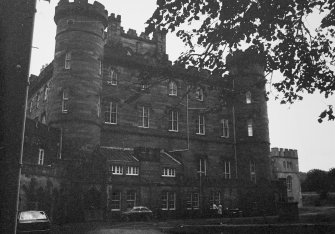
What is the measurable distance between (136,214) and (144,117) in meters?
11.9

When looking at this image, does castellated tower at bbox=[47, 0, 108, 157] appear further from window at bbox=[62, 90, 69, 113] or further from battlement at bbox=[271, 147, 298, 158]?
battlement at bbox=[271, 147, 298, 158]

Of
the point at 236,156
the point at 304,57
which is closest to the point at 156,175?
the point at 236,156

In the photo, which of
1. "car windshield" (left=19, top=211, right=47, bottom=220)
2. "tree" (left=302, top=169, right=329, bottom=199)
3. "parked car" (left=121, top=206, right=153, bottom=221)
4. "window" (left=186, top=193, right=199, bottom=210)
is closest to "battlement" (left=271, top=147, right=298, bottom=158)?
"tree" (left=302, top=169, right=329, bottom=199)

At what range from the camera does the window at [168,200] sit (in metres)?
33.5

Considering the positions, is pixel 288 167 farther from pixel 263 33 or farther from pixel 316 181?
pixel 263 33

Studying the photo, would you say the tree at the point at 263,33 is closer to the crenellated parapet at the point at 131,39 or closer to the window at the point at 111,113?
the window at the point at 111,113

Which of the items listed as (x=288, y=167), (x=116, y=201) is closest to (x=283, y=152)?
(x=288, y=167)

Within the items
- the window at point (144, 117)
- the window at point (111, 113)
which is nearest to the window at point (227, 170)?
the window at point (144, 117)

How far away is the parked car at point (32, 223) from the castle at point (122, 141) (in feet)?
29.7

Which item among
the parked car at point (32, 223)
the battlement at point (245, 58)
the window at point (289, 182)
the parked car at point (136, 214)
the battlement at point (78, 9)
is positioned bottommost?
the parked car at point (136, 214)

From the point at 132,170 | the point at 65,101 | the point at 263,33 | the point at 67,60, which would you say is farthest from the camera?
the point at 67,60

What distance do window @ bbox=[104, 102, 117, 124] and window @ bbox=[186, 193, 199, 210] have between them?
1033cm

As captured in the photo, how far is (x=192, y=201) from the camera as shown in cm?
3572

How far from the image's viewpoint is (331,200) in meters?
55.3
